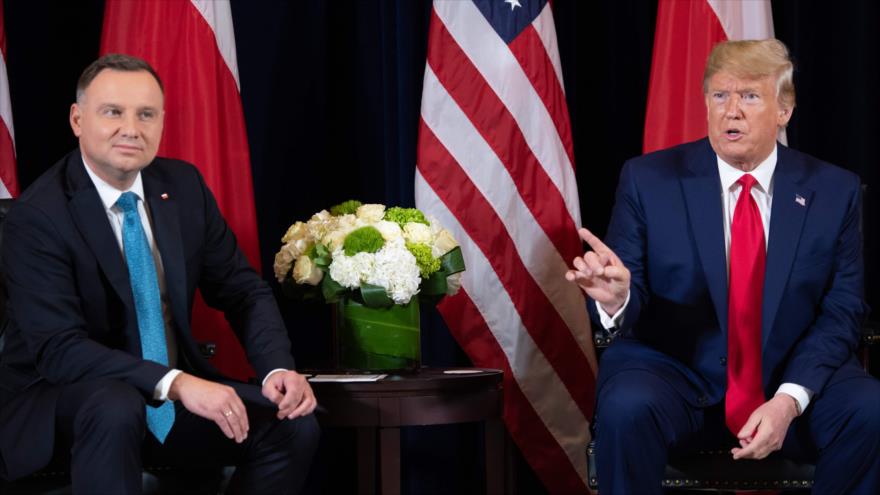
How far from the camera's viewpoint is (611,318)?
3119mm

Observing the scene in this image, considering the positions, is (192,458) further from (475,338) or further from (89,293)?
(475,338)

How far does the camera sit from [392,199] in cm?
452

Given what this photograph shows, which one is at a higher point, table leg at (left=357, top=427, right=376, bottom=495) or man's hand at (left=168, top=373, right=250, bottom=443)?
man's hand at (left=168, top=373, right=250, bottom=443)

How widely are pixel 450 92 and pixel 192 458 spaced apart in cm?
168

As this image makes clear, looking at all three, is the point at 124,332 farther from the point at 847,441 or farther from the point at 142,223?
the point at 847,441

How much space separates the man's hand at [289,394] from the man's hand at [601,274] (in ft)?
2.31

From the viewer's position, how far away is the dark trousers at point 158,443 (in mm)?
2678

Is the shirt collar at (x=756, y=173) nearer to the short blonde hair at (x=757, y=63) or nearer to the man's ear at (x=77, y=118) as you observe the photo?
the short blonde hair at (x=757, y=63)

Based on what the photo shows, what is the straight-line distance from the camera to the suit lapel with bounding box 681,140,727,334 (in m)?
3.21

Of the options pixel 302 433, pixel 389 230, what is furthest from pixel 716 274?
pixel 302 433

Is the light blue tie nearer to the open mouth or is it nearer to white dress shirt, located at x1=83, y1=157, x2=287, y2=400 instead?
white dress shirt, located at x1=83, y1=157, x2=287, y2=400

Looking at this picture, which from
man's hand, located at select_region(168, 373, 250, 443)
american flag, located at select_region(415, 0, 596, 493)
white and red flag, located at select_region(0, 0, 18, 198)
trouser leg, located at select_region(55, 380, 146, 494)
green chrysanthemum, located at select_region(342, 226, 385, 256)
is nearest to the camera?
trouser leg, located at select_region(55, 380, 146, 494)

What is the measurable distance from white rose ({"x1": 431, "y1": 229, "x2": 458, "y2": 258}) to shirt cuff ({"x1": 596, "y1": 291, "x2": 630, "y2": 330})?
56 cm

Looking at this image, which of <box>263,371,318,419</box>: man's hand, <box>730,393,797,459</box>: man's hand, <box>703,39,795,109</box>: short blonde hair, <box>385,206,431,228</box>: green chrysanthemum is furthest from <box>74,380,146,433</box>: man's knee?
<box>703,39,795,109</box>: short blonde hair
